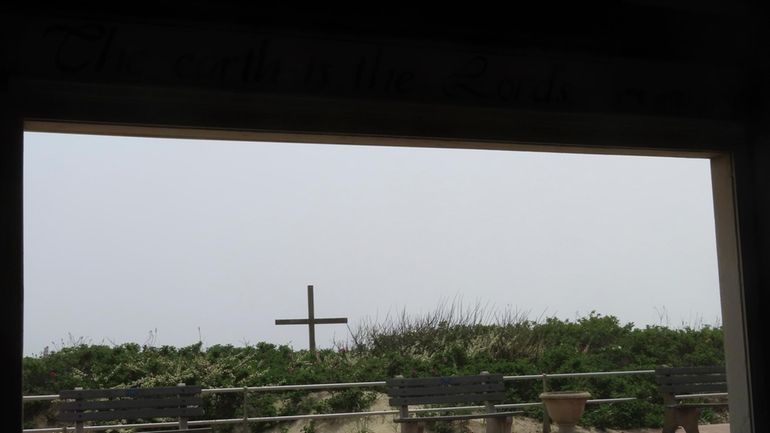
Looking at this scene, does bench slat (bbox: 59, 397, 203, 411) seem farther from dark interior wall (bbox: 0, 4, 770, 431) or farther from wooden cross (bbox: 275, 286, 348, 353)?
→ dark interior wall (bbox: 0, 4, 770, 431)

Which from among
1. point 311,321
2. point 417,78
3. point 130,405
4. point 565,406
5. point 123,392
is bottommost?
A: point 565,406

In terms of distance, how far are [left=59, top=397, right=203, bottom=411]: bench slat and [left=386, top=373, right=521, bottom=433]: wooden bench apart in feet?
6.01

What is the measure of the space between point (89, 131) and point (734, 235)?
9.10ft

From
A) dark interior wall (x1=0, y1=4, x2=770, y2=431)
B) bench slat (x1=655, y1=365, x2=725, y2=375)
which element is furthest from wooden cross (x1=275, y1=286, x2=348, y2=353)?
dark interior wall (x1=0, y1=4, x2=770, y2=431)

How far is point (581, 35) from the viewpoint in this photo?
12.3 feet

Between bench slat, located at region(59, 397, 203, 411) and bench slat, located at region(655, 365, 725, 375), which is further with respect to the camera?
bench slat, located at region(655, 365, 725, 375)

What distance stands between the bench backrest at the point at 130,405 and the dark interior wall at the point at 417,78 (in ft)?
15.4

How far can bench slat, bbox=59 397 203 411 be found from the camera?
7395 mm

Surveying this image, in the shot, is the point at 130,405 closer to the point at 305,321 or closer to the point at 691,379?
the point at 305,321

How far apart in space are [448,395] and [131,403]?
115 inches

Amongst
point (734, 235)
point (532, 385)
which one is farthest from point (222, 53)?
point (532, 385)

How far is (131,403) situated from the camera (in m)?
7.52

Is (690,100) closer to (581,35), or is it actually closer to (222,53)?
(581,35)

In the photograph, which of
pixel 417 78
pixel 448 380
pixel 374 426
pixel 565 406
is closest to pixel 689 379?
pixel 565 406
